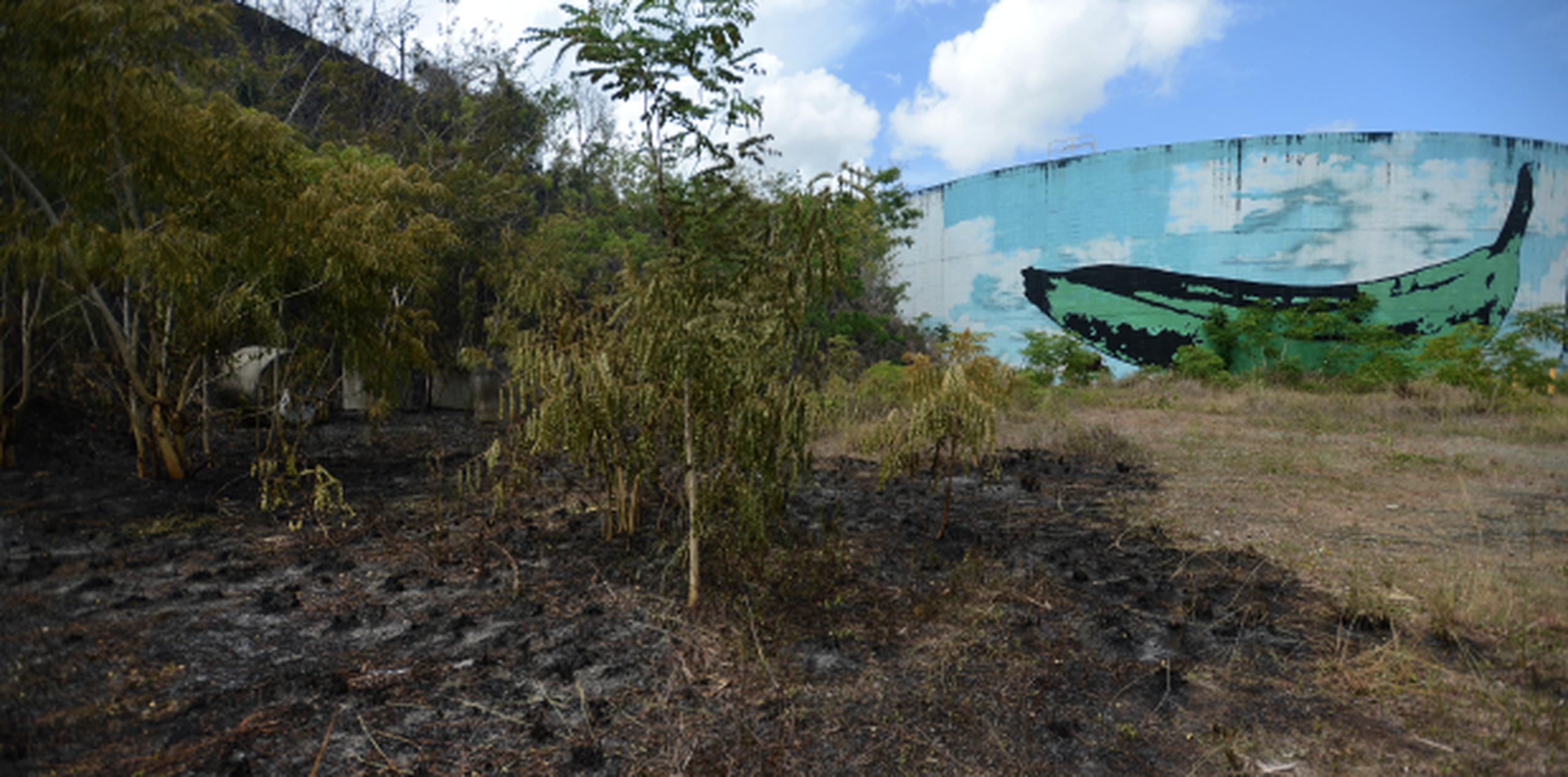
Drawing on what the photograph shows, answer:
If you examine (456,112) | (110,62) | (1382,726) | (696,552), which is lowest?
(1382,726)

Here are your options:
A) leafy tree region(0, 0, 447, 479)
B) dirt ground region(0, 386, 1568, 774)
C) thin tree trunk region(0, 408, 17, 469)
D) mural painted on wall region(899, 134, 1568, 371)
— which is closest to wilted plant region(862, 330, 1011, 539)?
dirt ground region(0, 386, 1568, 774)

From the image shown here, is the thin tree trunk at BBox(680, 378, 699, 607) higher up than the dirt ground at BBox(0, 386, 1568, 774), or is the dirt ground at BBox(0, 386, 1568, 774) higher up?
the thin tree trunk at BBox(680, 378, 699, 607)

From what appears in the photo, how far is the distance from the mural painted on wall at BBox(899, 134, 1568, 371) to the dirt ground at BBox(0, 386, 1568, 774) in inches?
732

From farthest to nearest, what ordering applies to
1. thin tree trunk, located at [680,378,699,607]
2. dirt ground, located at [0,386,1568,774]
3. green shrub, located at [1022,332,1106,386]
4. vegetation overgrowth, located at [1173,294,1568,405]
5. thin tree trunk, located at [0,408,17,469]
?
green shrub, located at [1022,332,1106,386], vegetation overgrowth, located at [1173,294,1568,405], thin tree trunk, located at [0,408,17,469], thin tree trunk, located at [680,378,699,607], dirt ground, located at [0,386,1568,774]

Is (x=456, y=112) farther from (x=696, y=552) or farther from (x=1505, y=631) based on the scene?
(x=1505, y=631)

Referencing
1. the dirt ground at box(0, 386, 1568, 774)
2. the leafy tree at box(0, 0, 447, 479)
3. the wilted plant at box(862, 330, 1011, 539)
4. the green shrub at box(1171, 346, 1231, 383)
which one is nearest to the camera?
the dirt ground at box(0, 386, 1568, 774)

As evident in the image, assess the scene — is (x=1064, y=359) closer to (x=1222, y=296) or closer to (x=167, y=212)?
(x=1222, y=296)

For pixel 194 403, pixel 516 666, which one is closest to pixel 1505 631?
pixel 516 666

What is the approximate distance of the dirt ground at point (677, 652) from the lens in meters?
2.55

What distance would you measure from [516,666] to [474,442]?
7204 millimetres

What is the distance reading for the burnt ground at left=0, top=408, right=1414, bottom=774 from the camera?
258 centimetres

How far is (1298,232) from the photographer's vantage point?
21.3 metres

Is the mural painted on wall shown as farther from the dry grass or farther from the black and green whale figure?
the dry grass

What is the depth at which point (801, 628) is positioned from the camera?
11.9 ft
